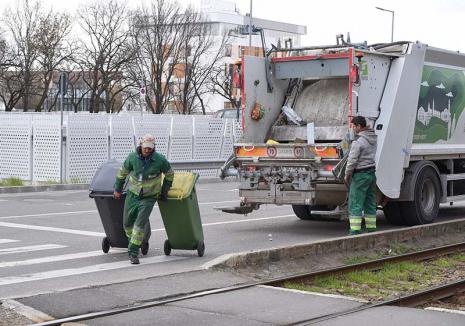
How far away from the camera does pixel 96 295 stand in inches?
312

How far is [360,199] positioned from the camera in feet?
40.4

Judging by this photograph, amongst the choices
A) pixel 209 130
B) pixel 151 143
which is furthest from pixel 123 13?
pixel 151 143

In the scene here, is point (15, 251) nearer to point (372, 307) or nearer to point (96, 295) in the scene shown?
point (96, 295)

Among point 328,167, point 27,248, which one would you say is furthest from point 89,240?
point 328,167

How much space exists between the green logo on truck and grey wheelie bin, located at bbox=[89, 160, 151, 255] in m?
5.59

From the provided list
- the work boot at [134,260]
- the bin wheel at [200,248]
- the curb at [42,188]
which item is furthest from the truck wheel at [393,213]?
the curb at [42,188]

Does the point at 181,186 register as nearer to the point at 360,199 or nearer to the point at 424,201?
the point at 360,199

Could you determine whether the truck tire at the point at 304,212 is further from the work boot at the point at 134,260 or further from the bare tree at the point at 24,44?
the bare tree at the point at 24,44

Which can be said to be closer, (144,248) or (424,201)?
(144,248)

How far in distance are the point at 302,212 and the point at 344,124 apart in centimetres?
241

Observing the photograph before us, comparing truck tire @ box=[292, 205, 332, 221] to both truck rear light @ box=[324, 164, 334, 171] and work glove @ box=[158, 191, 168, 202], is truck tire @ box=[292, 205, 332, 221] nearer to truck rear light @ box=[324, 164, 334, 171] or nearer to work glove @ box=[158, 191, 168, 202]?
truck rear light @ box=[324, 164, 334, 171]

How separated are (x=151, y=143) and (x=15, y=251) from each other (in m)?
2.74

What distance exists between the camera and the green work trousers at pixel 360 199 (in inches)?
483

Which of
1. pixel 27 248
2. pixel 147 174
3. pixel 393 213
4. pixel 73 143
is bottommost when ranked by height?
pixel 27 248
